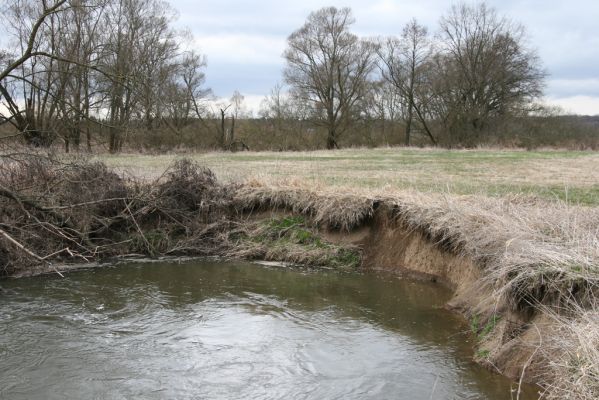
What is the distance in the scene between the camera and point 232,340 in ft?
24.3

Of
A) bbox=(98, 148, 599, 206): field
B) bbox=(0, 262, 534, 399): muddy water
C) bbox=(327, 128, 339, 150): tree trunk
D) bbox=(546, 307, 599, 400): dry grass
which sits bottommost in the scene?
bbox=(0, 262, 534, 399): muddy water

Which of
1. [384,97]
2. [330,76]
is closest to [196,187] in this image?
[330,76]

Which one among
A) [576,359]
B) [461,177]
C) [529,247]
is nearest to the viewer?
[576,359]

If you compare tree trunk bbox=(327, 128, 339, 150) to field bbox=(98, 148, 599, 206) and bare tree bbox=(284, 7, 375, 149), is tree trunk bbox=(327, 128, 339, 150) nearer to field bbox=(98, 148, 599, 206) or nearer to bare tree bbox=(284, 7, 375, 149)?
bare tree bbox=(284, 7, 375, 149)

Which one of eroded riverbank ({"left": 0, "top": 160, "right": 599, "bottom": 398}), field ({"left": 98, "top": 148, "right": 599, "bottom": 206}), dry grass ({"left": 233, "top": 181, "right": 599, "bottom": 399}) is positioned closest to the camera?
dry grass ({"left": 233, "top": 181, "right": 599, "bottom": 399})

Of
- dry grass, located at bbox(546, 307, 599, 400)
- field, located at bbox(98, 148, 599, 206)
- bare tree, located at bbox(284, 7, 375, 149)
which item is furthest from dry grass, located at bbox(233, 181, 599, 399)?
bare tree, located at bbox(284, 7, 375, 149)

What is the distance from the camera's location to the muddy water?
5961mm

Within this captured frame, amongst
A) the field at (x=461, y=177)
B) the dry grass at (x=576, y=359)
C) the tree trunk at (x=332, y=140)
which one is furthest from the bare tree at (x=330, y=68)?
the dry grass at (x=576, y=359)

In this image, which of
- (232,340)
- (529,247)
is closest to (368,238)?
(232,340)

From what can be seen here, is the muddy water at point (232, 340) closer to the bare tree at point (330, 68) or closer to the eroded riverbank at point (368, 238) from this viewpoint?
the eroded riverbank at point (368, 238)

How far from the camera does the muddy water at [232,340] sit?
19.6 feet

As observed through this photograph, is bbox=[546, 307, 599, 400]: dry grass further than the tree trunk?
No

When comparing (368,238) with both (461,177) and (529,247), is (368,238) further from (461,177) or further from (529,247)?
(529,247)

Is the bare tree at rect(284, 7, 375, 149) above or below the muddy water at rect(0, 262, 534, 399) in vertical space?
above
